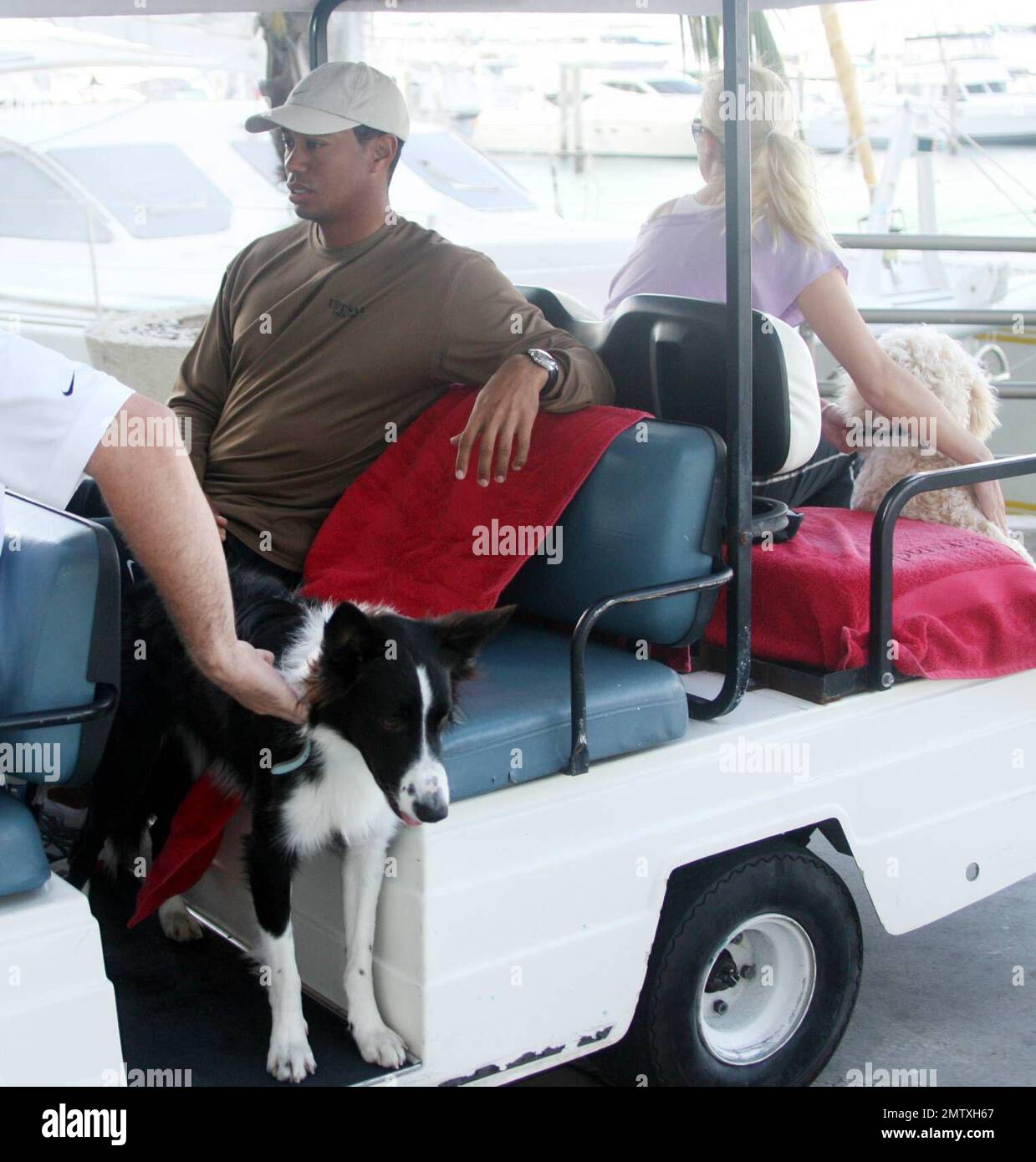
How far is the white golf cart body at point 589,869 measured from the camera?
6.50ft

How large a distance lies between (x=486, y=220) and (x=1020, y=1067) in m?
8.37

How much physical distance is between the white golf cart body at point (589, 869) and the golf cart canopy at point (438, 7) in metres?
1.32

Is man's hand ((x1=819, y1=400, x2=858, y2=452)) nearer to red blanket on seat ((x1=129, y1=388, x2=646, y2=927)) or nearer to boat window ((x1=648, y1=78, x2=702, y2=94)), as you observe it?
red blanket on seat ((x1=129, y1=388, x2=646, y2=927))

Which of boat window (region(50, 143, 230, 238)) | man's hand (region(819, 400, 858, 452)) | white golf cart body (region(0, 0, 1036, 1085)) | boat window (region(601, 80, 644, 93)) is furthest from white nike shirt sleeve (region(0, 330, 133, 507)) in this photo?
boat window (region(601, 80, 644, 93))

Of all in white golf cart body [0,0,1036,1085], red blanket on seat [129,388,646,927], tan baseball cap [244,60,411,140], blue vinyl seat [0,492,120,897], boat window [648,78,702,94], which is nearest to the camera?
white golf cart body [0,0,1036,1085]

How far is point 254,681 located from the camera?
7.09 feet

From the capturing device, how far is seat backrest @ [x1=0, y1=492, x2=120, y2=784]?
6.89 feet

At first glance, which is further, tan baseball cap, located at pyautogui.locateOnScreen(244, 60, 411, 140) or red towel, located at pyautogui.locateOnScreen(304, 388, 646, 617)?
tan baseball cap, located at pyautogui.locateOnScreen(244, 60, 411, 140)

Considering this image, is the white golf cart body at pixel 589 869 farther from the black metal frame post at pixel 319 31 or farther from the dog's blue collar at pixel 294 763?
the black metal frame post at pixel 319 31

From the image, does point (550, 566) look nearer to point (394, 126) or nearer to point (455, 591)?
point (455, 591)

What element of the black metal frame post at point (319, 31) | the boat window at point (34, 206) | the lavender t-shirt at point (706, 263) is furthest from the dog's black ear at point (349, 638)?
the boat window at point (34, 206)

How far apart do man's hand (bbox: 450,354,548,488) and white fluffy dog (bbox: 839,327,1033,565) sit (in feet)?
3.30

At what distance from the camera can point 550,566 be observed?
9.68ft

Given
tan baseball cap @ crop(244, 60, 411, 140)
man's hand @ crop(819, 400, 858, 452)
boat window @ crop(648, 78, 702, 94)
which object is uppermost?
boat window @ crop(648, 78, 702, 94)
